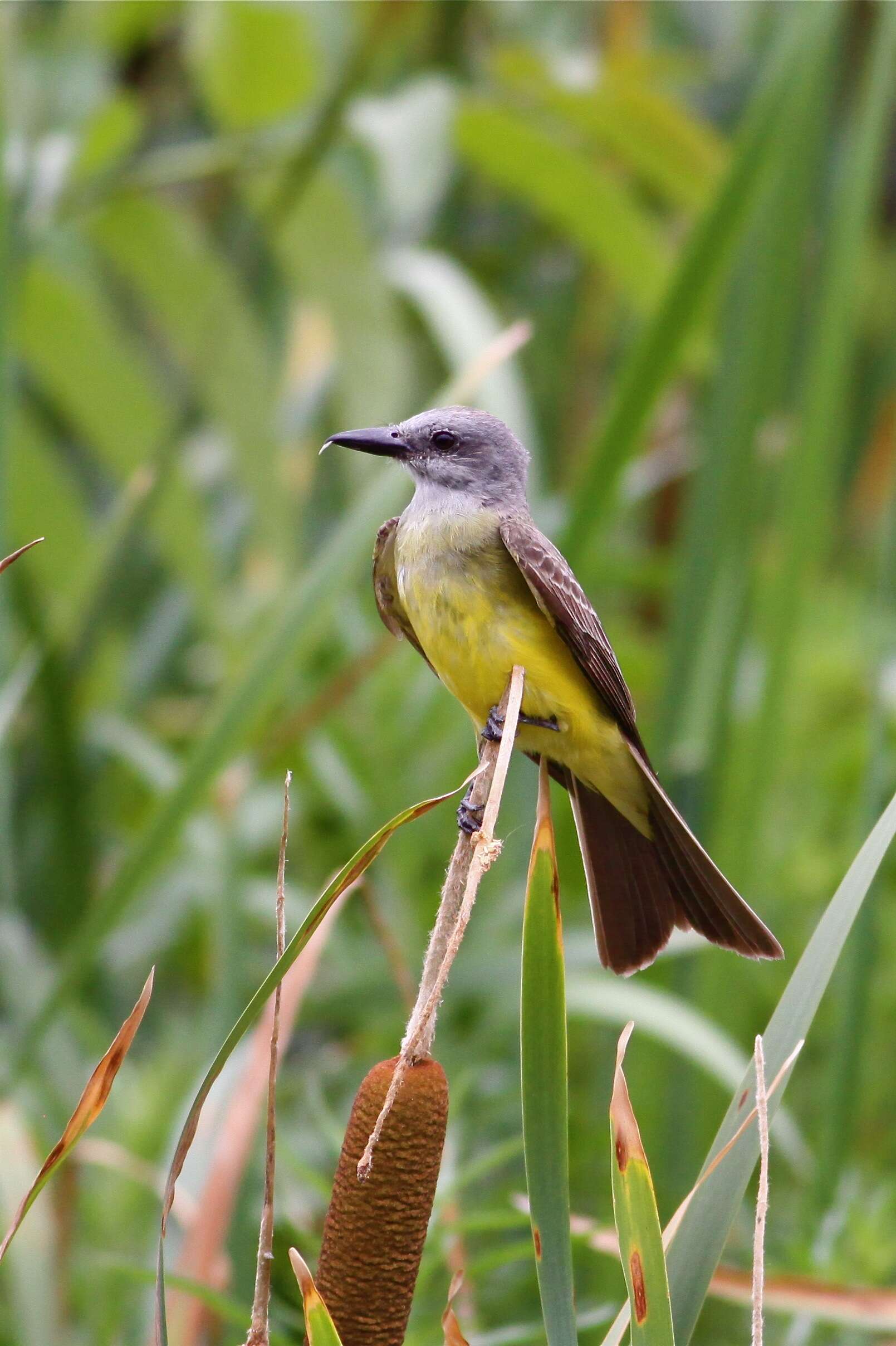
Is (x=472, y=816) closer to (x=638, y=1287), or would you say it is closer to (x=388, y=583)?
(x=638, y=1287)

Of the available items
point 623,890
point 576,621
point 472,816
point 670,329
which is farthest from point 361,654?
point 472,816

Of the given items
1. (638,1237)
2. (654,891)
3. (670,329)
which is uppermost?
(670,329)

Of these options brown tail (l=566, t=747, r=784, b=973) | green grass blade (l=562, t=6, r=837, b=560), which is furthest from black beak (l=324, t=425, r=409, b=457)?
brown tail (l=566, t=747, r=784, b=973)

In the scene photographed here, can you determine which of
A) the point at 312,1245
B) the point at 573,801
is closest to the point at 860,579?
the point at 573,801

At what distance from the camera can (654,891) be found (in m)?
1.57

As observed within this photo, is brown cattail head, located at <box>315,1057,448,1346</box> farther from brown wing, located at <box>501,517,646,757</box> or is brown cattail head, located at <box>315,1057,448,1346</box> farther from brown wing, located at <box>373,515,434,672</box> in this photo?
brown wing, located at <box>373,515,434,672</box>

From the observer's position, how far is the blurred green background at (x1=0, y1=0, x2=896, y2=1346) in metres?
1.92

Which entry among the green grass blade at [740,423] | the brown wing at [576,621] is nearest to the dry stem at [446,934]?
the brown wing at [576,621]

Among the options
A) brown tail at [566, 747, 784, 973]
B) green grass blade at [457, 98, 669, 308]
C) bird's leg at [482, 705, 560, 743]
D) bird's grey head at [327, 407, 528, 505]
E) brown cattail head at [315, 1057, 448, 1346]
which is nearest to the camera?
brown cattail head at [315, 1057, 448, 1346]

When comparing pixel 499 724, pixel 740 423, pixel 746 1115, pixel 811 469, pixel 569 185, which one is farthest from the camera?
pixel 569 185

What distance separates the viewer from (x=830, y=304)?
7.44 ft

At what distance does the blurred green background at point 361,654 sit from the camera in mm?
1925

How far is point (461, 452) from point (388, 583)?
0.65 feet

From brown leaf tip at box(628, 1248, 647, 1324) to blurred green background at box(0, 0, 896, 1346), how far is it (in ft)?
1.65
